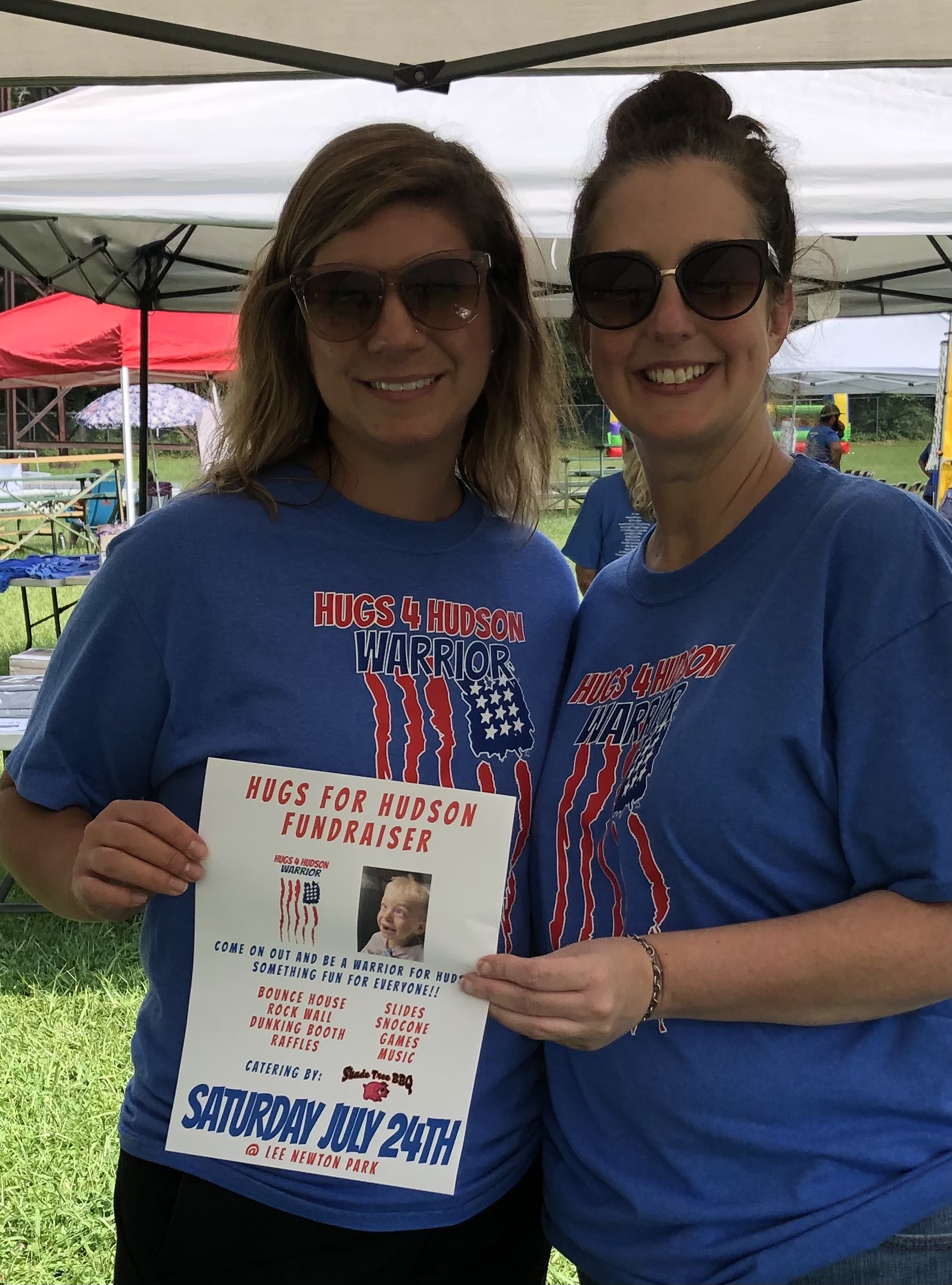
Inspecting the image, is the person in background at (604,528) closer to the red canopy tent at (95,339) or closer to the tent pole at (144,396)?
the tent pole at (144,396)

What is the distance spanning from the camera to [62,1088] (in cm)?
380

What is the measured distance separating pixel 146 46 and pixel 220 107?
71.3 inches

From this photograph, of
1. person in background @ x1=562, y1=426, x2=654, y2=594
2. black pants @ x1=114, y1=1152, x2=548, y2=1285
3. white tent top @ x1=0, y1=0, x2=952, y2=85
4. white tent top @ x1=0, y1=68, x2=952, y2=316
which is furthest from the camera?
person in background @ x1=562, y1=426, x2=654, y2=594

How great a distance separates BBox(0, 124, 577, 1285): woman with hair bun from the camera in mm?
1410

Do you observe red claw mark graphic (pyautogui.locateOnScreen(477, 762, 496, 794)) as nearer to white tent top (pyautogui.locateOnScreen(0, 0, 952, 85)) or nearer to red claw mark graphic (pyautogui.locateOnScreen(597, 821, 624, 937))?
red claw mark graphic (pyautogui.locateOnScreen(597, 821, 624, 937))

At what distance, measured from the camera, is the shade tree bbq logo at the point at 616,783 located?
135 centimetres

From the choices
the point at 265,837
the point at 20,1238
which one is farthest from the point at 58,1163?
the point at 265,837

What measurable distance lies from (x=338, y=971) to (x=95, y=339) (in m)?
10.8

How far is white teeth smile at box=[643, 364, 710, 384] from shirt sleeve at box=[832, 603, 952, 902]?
Answer: 479 mm

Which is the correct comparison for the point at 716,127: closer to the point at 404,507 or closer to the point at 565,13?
the point at 404,507

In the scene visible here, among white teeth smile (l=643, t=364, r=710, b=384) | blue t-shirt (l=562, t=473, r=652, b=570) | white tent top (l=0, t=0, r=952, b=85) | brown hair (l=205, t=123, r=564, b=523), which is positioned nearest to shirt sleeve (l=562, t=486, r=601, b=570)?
blue t-shirt (l=562, t=473, r=652, b=570)

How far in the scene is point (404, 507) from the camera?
166 centimetres

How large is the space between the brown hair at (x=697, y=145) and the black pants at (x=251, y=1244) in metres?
1.39

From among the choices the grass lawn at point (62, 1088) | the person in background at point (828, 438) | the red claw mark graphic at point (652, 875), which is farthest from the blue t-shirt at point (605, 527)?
the red claw mark graphic at point (652, 875)
